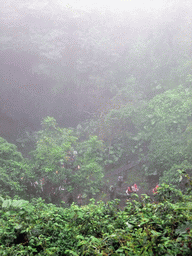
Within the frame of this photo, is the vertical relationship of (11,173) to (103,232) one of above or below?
above

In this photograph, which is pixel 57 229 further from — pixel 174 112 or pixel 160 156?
pixel 174 112

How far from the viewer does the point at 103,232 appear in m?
1.97

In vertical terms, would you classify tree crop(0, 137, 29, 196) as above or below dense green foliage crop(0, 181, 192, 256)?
above

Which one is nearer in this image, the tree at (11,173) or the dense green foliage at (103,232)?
the dense green foliage at (103,232)

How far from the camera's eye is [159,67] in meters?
13.7

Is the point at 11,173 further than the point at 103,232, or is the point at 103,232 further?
the point at 11,173

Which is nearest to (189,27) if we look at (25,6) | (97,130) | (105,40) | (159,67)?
(159,67)

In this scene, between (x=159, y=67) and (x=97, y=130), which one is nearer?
(x=97, y=130)

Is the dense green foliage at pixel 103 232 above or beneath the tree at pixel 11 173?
beneath

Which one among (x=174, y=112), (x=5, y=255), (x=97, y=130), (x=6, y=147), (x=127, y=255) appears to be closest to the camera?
(x=127, y=255)

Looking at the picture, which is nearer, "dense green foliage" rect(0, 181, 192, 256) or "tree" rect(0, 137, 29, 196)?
"dense green foliage" rect(0, 181, 192, 256)

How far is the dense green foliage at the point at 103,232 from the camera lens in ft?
4.73

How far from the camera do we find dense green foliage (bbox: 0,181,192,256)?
1441 mm

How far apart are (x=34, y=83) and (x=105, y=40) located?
6852mm
